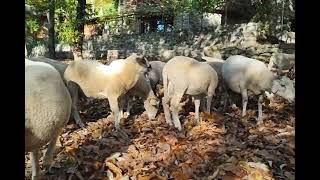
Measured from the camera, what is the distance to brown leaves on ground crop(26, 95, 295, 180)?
5.16 m

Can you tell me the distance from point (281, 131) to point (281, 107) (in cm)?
279

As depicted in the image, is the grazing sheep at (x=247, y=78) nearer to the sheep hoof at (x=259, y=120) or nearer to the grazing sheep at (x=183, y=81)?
the sheep hoof at (x=259, y=120)

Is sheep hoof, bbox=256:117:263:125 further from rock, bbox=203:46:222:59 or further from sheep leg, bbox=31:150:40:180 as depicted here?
rock, bbox=203:46:222:59

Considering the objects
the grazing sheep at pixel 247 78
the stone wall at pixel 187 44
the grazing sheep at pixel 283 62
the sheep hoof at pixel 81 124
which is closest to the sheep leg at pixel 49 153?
the sheep hoof at pixel 81 124

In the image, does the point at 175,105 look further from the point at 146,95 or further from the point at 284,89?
the point at 284,89

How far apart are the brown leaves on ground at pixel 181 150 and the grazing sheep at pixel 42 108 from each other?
3.39 feet

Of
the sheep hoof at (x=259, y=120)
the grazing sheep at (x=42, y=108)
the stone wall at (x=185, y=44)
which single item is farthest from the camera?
the stone wall at (x=185, y=44)

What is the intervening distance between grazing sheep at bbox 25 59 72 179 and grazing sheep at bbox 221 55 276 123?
522 centimetres

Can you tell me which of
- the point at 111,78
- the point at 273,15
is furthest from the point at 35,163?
the point at 273,15

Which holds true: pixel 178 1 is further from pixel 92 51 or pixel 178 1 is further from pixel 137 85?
pixel 137 85

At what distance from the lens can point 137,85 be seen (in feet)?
28.7

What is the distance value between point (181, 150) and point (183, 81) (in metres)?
2.19

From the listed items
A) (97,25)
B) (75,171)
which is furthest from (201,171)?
(97,25)

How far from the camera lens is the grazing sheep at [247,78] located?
29.4ft
